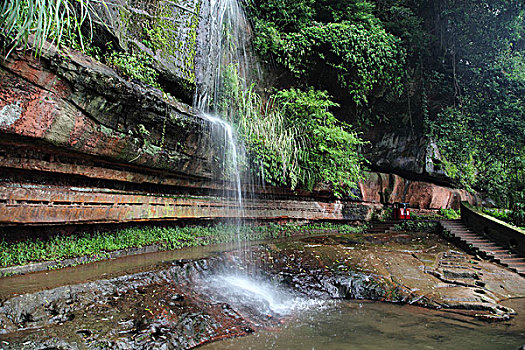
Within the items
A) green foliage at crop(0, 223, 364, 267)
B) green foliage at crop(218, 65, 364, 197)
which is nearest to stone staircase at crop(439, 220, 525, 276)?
green foliage at crop(218, 65, 364, 197)

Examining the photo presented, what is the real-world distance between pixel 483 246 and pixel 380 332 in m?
7.43

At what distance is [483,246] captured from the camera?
893 centimetres

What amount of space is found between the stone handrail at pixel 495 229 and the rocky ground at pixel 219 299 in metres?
1.48

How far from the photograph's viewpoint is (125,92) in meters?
5.06

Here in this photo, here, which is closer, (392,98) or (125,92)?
(125,92)

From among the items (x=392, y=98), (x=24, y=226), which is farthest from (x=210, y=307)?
(x=392, y=98)

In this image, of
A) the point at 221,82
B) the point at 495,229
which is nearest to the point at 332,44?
the point at 221,82

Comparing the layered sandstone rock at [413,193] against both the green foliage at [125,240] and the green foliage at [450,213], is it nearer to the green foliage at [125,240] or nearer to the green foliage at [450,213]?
the green foliage at [450,213]

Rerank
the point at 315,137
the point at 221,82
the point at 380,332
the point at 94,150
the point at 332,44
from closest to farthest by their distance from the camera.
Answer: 1. the point at 380,332
2. the point at 94,150
3. the point at 221,82
4. the point at 315,137
5. the point at 332,44

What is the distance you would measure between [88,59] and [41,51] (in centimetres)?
83

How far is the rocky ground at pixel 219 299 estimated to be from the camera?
9.52 ft

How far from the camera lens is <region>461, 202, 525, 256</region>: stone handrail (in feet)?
27.5

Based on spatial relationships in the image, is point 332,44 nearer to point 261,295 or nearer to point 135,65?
point 135,65

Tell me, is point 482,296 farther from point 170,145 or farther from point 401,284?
point 170,145
